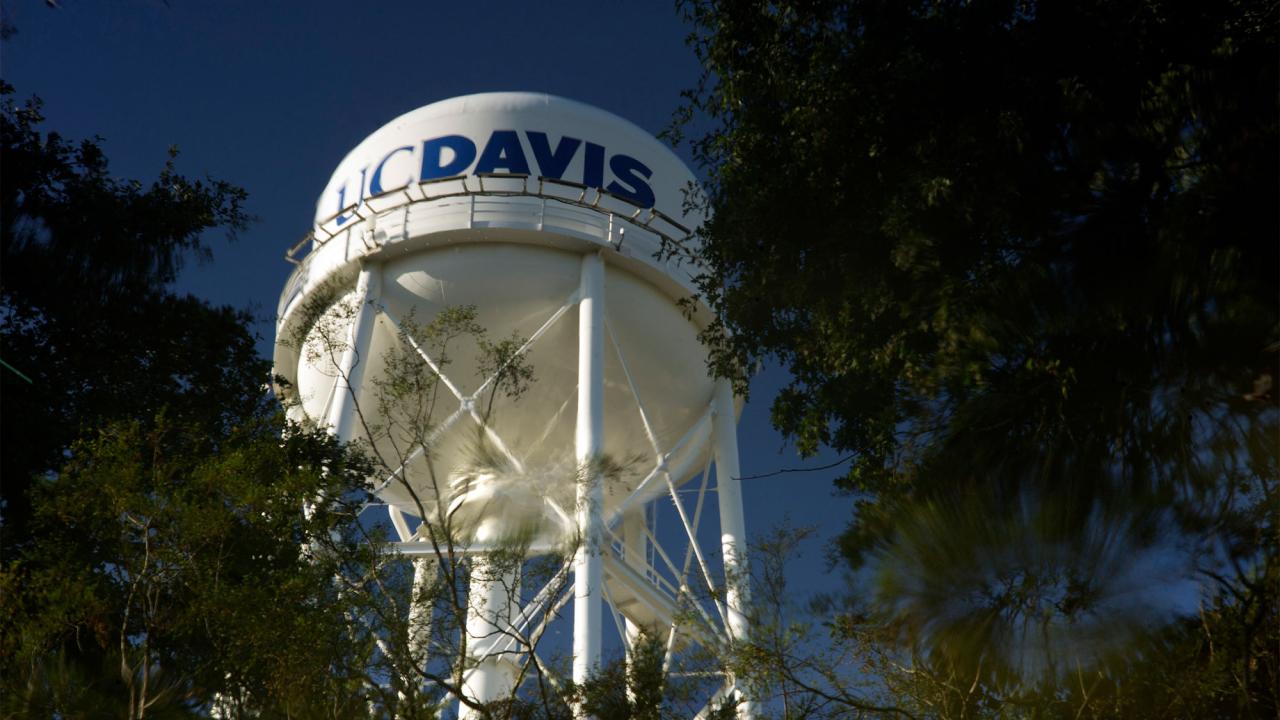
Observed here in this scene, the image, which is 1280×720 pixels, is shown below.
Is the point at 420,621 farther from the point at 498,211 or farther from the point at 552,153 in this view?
the point at 552,153

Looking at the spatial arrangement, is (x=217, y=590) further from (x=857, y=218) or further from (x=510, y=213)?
(x=510, y=213)

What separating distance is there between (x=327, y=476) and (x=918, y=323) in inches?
200

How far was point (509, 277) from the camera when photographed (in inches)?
566

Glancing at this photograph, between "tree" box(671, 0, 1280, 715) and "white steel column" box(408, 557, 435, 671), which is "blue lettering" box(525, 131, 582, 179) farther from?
"white steel column" box(408, 557, 435, 671)

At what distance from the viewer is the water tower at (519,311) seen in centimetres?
1359

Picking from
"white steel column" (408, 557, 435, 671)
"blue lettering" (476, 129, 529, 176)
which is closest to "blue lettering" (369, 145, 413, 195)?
"blue lettering" (476, 129, 529, 176)

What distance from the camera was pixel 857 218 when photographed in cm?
888

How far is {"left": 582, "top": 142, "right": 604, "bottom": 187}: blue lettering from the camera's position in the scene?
49.2 feet

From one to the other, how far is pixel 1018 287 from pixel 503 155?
28.8ft

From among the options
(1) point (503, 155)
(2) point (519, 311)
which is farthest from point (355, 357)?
(1) point (503, 155)

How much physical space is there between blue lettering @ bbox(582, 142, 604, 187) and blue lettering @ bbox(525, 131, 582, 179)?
186 millimetres

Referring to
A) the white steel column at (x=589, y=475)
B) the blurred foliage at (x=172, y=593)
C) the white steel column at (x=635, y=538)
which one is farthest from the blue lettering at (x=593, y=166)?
the blurred foliage at (x=172, y=593)

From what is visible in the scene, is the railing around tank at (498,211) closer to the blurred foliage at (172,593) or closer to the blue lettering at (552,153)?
the blue lettering at (552,153)

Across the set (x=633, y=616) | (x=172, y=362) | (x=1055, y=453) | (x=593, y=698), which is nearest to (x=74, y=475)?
(x=172, y=362)
